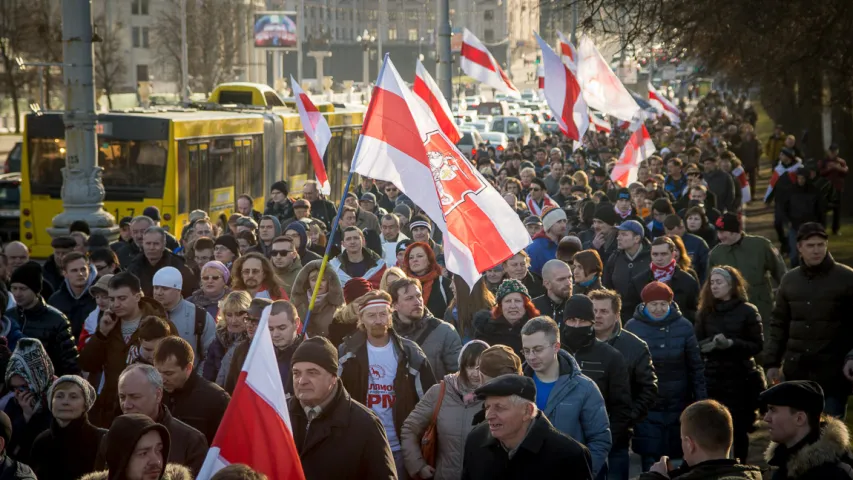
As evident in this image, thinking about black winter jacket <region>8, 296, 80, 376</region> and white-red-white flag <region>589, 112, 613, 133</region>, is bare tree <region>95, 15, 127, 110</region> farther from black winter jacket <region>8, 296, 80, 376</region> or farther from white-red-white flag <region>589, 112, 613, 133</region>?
black winter jacket <region>8, 296, 80, 376</region>

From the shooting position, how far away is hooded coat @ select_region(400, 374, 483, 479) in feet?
21.4

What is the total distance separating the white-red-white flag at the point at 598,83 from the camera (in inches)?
819

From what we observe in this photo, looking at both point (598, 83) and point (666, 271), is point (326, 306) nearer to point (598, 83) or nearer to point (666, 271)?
point (666, 271)

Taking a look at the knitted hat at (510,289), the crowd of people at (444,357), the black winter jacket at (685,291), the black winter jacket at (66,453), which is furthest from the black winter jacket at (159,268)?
the black winter jacket at (66,453)

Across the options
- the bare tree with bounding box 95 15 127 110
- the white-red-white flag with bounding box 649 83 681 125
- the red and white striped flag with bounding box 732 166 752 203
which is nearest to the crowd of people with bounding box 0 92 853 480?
the red and white striped flag with bounding box 732 166 752 203

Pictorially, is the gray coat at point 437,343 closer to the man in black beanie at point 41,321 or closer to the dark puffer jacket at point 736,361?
the dark puffer jacket at point 736,361

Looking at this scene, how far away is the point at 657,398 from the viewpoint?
823 cm

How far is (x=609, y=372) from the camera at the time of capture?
7.29 meters

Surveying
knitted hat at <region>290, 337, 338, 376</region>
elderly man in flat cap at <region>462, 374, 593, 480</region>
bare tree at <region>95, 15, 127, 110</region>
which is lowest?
elderly man in flat cap at <region>462, 374, 593, 480</region>

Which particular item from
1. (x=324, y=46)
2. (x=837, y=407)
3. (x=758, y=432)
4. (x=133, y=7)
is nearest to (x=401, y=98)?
(x=837, y=407)

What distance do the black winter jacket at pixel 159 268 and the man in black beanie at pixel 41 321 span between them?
187 cm

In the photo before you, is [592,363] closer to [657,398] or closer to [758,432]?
[657,398]

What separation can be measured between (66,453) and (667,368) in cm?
386

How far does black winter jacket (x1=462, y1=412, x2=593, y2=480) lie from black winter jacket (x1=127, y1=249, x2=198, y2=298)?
584cm
